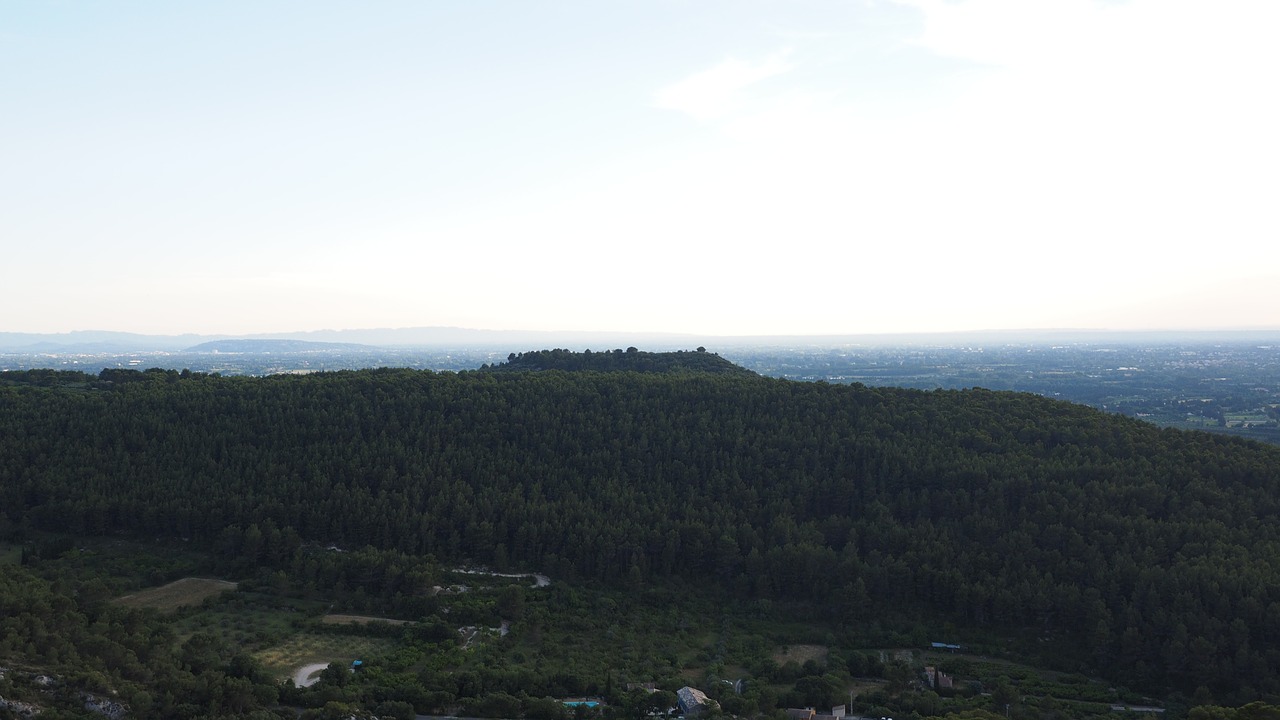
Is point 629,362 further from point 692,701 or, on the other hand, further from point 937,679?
point 692,701

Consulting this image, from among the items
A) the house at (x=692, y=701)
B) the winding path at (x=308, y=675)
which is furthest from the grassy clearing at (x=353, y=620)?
the house at (x=692, y=701)

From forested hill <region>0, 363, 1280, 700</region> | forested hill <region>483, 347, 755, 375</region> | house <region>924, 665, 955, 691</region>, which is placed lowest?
house <region>924, 665, 955, 691</region>

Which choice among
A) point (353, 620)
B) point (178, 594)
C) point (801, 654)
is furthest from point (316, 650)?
point (801, 654)

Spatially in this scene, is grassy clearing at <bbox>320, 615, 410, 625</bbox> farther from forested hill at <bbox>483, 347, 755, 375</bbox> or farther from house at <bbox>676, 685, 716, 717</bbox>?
forested hill at <bbox>483, 347, 755, 375</bbox>

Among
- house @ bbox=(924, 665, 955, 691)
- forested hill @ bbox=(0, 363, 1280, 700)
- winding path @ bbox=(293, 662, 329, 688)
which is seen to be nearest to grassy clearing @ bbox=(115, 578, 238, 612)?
forested hill @ bbox=(0, 363, 1280, 700)

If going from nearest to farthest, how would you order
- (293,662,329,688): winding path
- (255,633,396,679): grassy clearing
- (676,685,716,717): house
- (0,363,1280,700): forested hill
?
1. (676,685,716,717): house
2. (293,662,329,688): winding path
3. (255,633,396,679): grassy clearing
4. (0,363,1280,700): forested hill

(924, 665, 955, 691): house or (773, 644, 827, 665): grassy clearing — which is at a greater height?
(924, 665, 955, 691): house

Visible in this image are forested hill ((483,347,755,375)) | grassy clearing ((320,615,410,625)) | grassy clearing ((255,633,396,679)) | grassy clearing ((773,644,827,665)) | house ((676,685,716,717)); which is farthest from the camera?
forested hill ((483,347,755,375))
